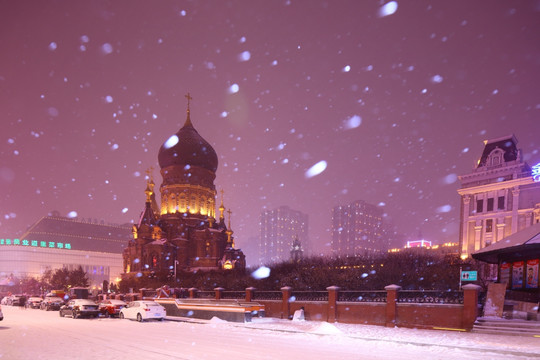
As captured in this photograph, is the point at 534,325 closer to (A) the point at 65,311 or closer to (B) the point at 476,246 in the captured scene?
(A) the point at 65,311

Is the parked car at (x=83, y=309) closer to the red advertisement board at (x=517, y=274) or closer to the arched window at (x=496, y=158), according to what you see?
the red advertisement board at (x=517, y=274)

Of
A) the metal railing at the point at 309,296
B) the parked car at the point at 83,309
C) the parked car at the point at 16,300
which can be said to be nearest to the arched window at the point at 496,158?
the metal railing at the point at 309,296

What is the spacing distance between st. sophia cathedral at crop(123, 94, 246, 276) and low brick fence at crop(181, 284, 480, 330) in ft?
140

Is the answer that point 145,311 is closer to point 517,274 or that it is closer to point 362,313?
point 362,313

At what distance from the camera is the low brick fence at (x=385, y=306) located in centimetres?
1809

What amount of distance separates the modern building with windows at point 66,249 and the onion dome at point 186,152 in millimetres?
36574

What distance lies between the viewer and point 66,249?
137 meters

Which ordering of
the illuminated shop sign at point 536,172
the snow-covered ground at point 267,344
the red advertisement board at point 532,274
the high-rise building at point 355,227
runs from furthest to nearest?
the high-rise building at point 355,227 → the illuminated shop sign at point 536,172 → the red advertisement board at point 532,274 → the snow-covered ground at point 267,344

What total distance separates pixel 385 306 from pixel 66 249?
137m

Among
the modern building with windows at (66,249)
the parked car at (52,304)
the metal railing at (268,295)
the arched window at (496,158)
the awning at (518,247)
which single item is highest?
the arched window at (496,158)

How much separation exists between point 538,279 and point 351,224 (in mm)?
178728

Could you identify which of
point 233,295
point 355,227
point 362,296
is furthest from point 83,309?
point 355,227

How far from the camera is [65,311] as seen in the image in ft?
93.7

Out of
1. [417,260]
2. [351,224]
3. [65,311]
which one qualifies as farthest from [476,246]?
[351,224]
